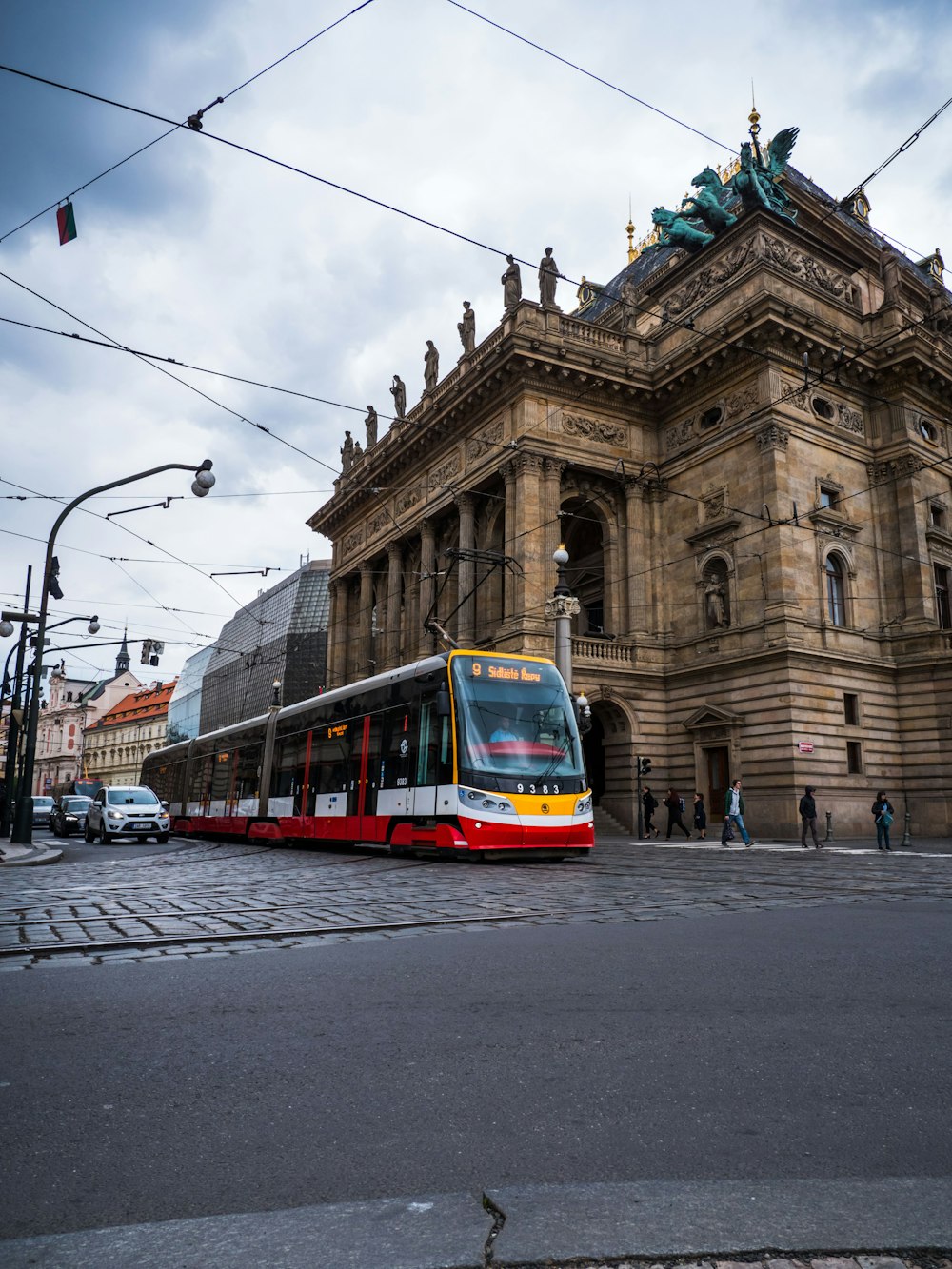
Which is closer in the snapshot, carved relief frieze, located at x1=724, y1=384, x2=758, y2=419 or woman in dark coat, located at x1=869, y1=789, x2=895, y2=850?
woman in dark coat, located at x1=869, y1=789, x2=895, y2=850

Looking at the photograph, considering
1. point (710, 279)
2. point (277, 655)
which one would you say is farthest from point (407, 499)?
point (277, 655)

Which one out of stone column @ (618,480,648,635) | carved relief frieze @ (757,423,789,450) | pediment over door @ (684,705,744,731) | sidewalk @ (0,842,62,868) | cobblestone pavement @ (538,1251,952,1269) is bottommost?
cobblestone pavement @ (538,1251,952,1269)

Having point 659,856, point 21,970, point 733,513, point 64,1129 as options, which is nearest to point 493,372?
point 733,513

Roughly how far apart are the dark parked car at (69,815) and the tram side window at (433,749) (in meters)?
23.1

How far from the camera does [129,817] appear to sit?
85.8ft

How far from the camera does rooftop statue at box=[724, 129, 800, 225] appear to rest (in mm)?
34156

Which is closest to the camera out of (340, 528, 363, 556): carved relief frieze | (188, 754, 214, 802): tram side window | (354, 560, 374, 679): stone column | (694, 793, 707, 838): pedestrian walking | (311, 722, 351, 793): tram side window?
(311, 722, 351, 793): tram side window

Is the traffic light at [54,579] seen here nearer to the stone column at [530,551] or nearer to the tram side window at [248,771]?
the tram side window at [248,771]

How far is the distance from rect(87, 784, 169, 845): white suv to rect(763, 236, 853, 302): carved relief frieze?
1040 inches

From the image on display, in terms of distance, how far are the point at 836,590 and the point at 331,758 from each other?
1978cm

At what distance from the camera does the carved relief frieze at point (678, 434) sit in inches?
1366

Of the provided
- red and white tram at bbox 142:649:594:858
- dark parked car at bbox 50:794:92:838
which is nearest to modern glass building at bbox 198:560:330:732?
dark parked car at bbox 50:794:92:838

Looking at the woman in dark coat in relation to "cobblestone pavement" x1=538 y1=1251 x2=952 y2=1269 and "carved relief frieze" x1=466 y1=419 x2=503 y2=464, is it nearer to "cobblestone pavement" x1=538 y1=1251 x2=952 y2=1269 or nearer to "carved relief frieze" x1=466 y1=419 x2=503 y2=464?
"carved relief frieze" x1=466 y1=419 x2=503 y2=464

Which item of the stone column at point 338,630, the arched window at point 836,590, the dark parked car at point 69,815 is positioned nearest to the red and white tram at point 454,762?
the arched window at point 836,590
